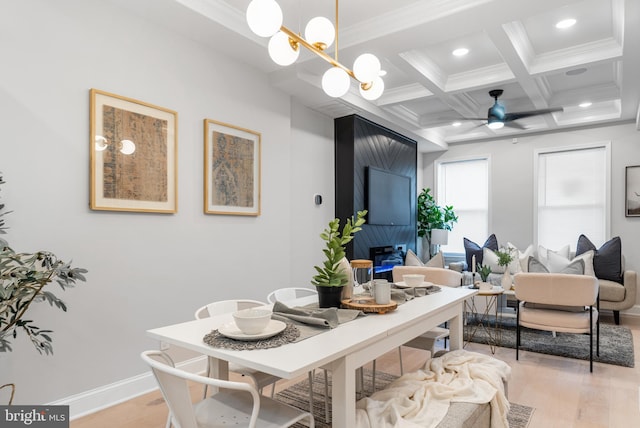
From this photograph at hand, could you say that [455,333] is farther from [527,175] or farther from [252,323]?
[527,175]

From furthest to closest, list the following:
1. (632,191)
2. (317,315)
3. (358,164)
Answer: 1. (632,191)
2. (358,164)
3. (317,315)

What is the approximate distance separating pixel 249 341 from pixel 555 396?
2.50m

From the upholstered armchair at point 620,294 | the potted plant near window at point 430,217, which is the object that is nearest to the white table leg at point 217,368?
the upholstered armchair at point 620,294

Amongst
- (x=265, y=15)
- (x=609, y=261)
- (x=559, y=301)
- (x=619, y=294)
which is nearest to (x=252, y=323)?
(x=265, y=15)

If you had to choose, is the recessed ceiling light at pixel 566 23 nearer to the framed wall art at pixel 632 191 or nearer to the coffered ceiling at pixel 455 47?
the coffered ceiling at pixel 455 47

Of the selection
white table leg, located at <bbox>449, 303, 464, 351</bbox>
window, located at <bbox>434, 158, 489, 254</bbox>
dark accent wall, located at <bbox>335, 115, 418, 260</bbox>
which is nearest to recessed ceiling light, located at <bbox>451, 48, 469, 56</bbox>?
dark accent wall, located at <bbox>335, 115, 418, 260</bbox>

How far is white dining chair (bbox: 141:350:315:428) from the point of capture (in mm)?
1229

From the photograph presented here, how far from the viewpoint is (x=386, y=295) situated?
6.57 feet

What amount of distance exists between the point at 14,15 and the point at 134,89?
0.74 meters

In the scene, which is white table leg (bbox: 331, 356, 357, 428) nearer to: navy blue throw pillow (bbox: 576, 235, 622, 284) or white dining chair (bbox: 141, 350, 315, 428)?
white dining chair (bbox: 141, 350, 315, 428)

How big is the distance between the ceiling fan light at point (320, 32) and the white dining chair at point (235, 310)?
1.51 metres

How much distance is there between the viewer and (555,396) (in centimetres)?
283

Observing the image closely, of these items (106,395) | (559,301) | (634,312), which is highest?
(559,301)

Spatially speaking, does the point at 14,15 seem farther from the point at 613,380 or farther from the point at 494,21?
the point at 613,380
